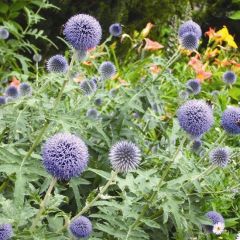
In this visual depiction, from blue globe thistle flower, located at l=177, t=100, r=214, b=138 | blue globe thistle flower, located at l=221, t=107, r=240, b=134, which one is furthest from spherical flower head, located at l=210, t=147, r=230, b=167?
blue globe thistle flower, located at l=177, t=100, r=214, b=138

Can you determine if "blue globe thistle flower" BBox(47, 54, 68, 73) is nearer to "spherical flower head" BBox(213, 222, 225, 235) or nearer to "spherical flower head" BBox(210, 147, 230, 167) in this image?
"spherical flower head" BBox(210, 147, 230, 167)

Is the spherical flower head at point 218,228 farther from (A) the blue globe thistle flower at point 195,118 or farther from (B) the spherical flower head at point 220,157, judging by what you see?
(A) the blue globe thistle flower at point 195,118

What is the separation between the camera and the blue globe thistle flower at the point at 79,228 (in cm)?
198

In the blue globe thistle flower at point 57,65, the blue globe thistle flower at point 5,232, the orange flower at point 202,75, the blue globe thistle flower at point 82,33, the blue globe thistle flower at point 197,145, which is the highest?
the blue globe thistle flower at point 82,33

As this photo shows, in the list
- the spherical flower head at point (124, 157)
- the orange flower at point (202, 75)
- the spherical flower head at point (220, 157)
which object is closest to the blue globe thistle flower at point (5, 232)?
the spherical flower head at point (124, 157)

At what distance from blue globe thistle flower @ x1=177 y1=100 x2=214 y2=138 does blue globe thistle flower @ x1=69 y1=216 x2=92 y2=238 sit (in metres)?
0.53

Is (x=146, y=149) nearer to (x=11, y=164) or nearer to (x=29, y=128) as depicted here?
(x=29, y=128)

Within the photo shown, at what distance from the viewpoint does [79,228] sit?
198cm

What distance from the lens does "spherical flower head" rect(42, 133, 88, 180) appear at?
1.74m

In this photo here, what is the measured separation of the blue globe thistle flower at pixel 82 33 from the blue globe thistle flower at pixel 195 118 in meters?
0.47

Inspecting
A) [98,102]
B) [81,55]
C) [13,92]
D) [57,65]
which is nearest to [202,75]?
[98,102]

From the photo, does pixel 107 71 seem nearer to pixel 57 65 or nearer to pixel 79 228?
pixel 57 65

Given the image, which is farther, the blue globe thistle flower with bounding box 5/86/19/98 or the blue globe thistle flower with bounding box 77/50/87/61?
the blue globe thistle flower with bounding box 5/86/19/98

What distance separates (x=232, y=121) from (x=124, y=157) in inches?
22.2
